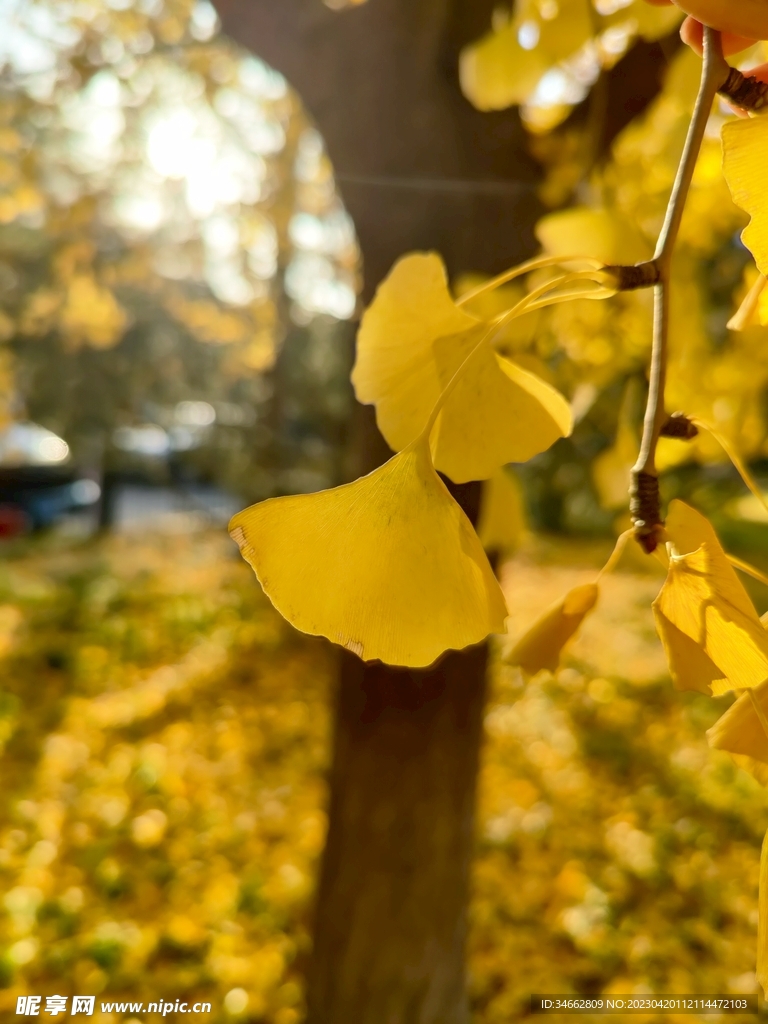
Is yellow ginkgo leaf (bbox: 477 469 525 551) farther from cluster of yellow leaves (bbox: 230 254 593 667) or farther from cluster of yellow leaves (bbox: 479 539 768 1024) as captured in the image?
cluster of yellow leaves (bbox: 479 539 768 1024)

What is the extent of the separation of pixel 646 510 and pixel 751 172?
12 centimetres

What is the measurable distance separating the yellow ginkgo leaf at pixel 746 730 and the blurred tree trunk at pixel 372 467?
0.62 metres

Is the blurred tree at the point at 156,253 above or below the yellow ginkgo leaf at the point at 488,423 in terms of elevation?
above

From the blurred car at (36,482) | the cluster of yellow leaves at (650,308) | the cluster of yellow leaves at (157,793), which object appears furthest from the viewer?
the blurred car at (36,482)

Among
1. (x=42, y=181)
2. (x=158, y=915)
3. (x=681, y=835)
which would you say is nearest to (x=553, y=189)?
(x=158, y=915)

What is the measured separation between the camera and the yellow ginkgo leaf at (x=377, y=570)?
25cm

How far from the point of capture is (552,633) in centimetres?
31

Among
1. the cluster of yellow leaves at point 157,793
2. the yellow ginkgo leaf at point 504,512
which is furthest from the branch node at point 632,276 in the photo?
the cluster of yellow leaves at point 157,793

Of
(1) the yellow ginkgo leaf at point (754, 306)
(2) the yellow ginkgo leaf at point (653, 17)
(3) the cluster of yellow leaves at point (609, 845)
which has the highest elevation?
(2) the yellow ginkgo leaf at point (653, 17)

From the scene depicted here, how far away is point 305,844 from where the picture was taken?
1.93 metres

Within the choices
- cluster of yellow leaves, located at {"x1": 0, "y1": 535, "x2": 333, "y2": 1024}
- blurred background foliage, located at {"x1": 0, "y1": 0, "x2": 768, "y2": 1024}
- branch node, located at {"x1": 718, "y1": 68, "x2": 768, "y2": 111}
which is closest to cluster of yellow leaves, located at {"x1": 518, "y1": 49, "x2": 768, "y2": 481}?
blurred background foliage, located at {"x1": 0, "y1": 0, "x2": 768, "y2": 1024}

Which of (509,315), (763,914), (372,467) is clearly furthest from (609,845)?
(509,315)

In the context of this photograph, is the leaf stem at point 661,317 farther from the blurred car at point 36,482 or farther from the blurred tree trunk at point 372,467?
the blurred car at point 36,482

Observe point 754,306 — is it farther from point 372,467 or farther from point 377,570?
point 372,467
